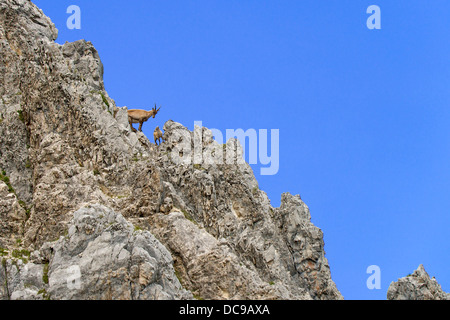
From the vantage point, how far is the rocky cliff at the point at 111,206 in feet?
174

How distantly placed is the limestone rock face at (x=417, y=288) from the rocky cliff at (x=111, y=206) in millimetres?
5284

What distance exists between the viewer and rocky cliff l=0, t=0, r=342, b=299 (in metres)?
53.0

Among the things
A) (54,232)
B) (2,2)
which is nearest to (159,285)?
(54,232)

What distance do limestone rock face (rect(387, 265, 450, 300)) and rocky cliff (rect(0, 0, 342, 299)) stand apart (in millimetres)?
5284

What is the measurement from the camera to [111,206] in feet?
202

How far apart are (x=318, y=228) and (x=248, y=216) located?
7.64m

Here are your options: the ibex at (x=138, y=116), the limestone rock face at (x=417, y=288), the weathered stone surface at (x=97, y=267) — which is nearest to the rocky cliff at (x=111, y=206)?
the weathered stone surface at (x=97, y=267)

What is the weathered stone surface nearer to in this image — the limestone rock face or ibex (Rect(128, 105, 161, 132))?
the limestone rock face

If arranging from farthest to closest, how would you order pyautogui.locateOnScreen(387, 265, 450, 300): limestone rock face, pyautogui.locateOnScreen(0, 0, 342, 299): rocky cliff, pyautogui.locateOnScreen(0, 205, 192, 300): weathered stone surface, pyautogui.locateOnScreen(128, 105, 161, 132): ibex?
pyautogui.locateOnScreen(128, 105, 161, 132): ibex
pyautogui.locateOnScreen(387, 265, 450, 300): limestone rock face
pyautogui.locateOnScreen(0, 0, 342, 299): rocky cliff
pyautogui.locateOnScreen(0, 205, 192, 300): weathered stone surface

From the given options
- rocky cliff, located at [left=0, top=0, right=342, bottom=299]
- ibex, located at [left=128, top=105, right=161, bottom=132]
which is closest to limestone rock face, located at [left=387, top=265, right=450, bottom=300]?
rocky cliff, located at [left=0, top=0, right=342, bottom=299]

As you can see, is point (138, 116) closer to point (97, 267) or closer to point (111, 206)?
point (111, 206)
